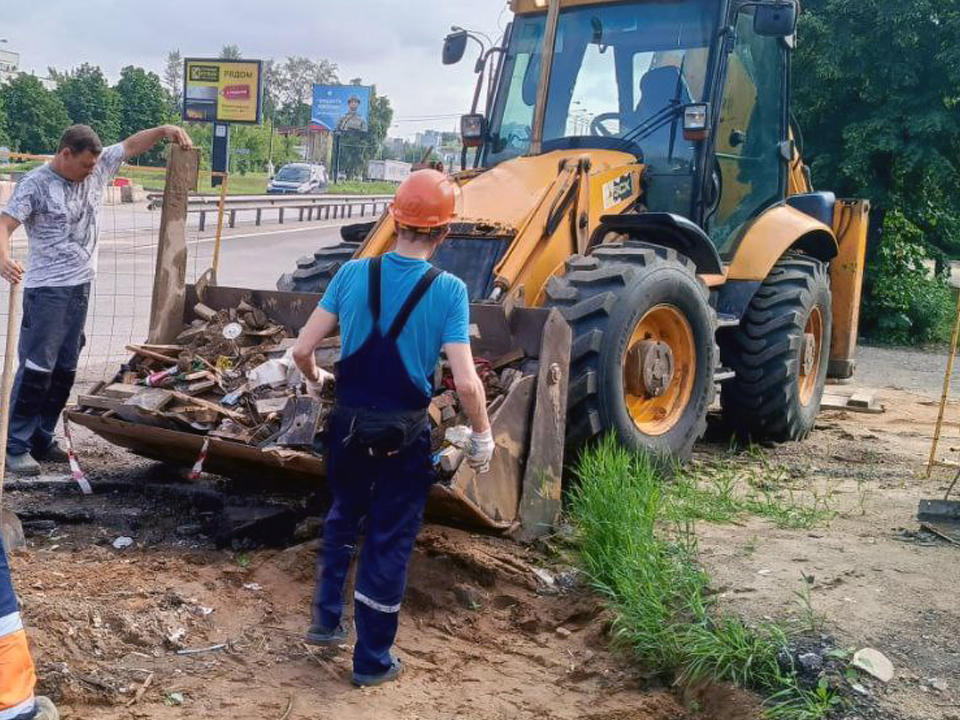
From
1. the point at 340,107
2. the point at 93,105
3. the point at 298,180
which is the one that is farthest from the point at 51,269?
the point at 340,107

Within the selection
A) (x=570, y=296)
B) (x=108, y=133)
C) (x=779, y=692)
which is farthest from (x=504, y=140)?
(x=108, y=133)

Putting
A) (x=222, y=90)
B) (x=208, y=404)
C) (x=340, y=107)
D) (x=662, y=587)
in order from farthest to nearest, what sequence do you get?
(x=340, y=107) → (x=222, y=90) → (x=208, y=404) → (x=662, y=587)

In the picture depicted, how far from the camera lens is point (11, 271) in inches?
206

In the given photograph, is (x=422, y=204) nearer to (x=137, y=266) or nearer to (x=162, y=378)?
(x=162, y=378)

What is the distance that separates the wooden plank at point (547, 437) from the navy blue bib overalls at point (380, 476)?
1.27 meters

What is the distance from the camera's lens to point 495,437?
4961mm

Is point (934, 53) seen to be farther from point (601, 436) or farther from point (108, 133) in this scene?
point (108, 133)

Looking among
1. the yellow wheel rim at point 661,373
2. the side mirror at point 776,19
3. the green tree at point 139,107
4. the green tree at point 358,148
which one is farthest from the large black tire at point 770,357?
the green tree at point 358,148

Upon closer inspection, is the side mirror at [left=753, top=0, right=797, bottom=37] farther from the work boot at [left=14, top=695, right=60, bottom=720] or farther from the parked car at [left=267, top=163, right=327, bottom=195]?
the parked car at [left=267, top=163, right=327, bottom=195]

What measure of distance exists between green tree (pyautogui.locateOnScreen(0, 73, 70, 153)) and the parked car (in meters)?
8.56

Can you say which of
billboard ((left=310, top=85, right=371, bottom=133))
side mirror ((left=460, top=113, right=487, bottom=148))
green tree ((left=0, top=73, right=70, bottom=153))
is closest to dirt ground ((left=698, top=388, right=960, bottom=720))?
side mirror ((left=460, top=113, right=487, bottom=148))

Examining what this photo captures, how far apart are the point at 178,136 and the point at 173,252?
0.67 metres

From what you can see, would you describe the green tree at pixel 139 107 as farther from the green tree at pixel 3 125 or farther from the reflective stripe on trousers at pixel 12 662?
the reflective stripe on trousers at pixel 12 662

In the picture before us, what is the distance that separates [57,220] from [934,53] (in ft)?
38.6
